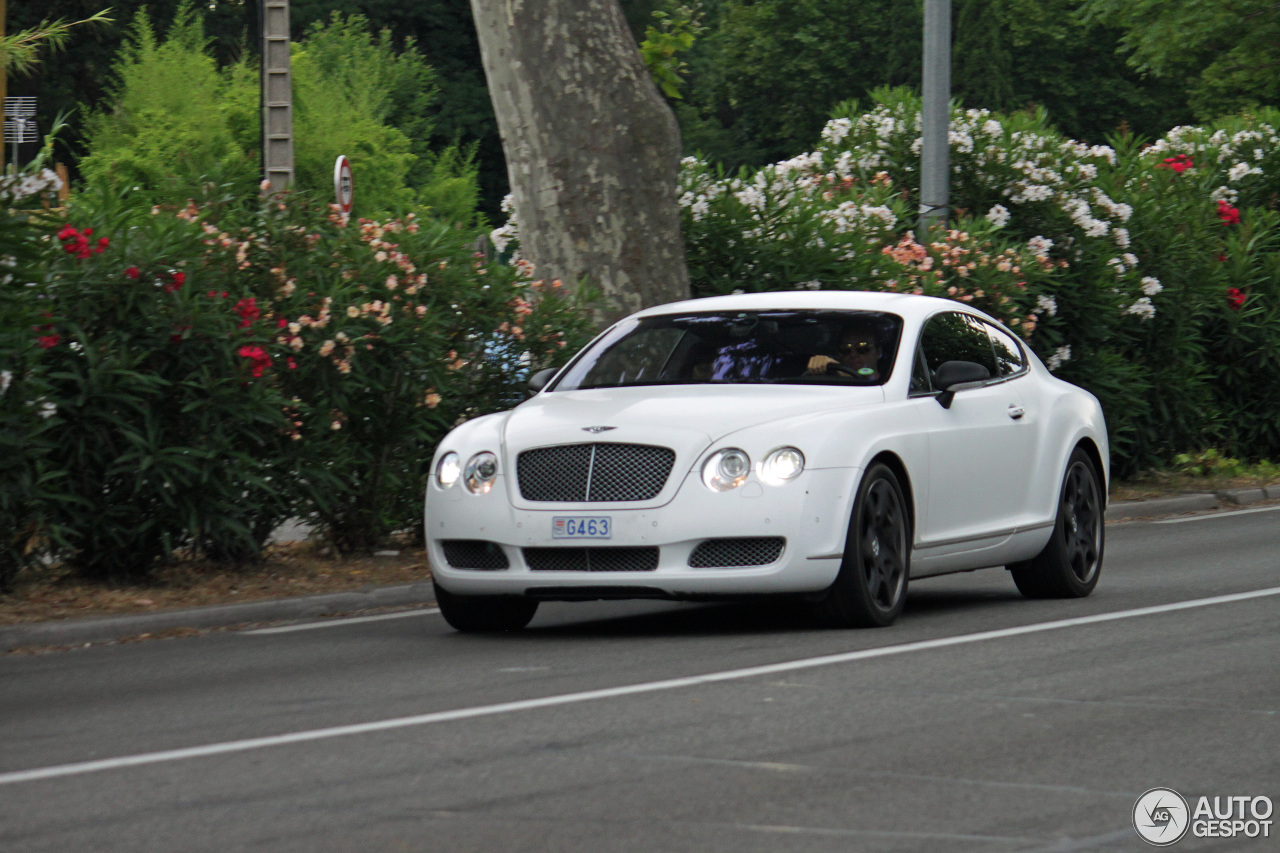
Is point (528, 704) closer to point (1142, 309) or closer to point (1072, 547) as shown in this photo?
point (1072, 547)

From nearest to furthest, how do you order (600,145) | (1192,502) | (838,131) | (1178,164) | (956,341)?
(956,341) → (600,145) → (1192,502) → (838,131) → (1178,164)

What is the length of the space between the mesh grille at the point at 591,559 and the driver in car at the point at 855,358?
4.91ft

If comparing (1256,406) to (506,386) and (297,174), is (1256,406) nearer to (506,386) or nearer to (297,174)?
(506,386)

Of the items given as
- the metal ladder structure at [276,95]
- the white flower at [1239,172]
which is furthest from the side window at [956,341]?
the white flower at [1239,172]

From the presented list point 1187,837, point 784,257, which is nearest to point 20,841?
point 1187,837

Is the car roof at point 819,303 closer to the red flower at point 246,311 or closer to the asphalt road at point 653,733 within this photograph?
the asphalt road at point 653,733

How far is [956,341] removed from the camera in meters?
11.1

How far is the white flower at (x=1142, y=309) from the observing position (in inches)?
755

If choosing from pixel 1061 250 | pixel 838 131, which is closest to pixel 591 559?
pixel 1061 250

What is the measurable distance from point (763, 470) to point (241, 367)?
3.50 meters

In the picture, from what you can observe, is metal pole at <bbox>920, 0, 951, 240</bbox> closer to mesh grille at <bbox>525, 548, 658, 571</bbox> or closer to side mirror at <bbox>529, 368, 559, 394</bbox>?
side mirror at <bbox>529, 368, 559, 394</bbox>

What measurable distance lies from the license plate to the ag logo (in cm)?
363

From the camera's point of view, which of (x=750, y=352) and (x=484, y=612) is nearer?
(x=484, y=612)

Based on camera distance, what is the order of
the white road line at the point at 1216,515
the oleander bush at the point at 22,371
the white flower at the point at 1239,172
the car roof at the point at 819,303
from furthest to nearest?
the white flower at the point at 1239,172
the white road line at the point at 1216,515
the car roof at the point at 819,303
the oleander bush at the point at 22,371
